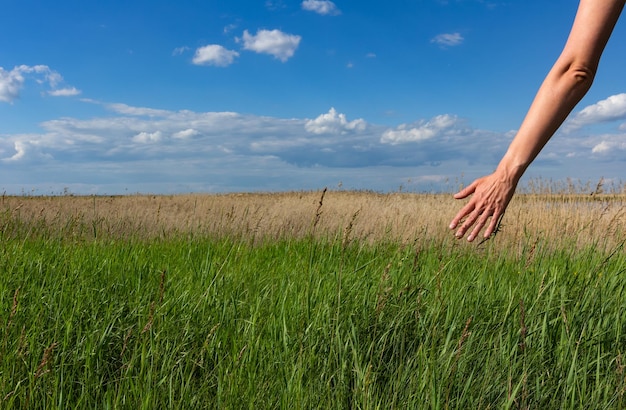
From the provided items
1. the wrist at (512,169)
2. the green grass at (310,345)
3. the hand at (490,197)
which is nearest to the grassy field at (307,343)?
the green grass at (310,345)

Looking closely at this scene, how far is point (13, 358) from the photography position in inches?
105

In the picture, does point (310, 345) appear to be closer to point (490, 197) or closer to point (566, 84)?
point (490, 197)

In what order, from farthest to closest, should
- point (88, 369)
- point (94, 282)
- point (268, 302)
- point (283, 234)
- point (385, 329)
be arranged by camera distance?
point (283, 234) < point (94, 282) < point (268, 302) < point (385, 329) < point (88, 369)

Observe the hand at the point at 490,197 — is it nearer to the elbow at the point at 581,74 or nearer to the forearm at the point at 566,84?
the forearm at the point at 566,84

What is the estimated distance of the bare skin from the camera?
230 centimetres

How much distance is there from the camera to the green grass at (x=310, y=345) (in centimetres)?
226

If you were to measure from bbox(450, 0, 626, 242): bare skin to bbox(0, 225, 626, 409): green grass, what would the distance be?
0.39 m

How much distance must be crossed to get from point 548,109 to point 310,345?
1636 millimetres

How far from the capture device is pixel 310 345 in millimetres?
2453

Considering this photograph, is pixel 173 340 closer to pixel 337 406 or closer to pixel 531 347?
pixel 337 406

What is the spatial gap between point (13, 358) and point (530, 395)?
8.97 ft

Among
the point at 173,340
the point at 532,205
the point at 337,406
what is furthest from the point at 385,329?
the point at 532,205

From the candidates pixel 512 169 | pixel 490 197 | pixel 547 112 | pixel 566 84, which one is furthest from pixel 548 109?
pixel 490 197

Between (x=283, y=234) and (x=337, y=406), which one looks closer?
(x=337, y=406)
